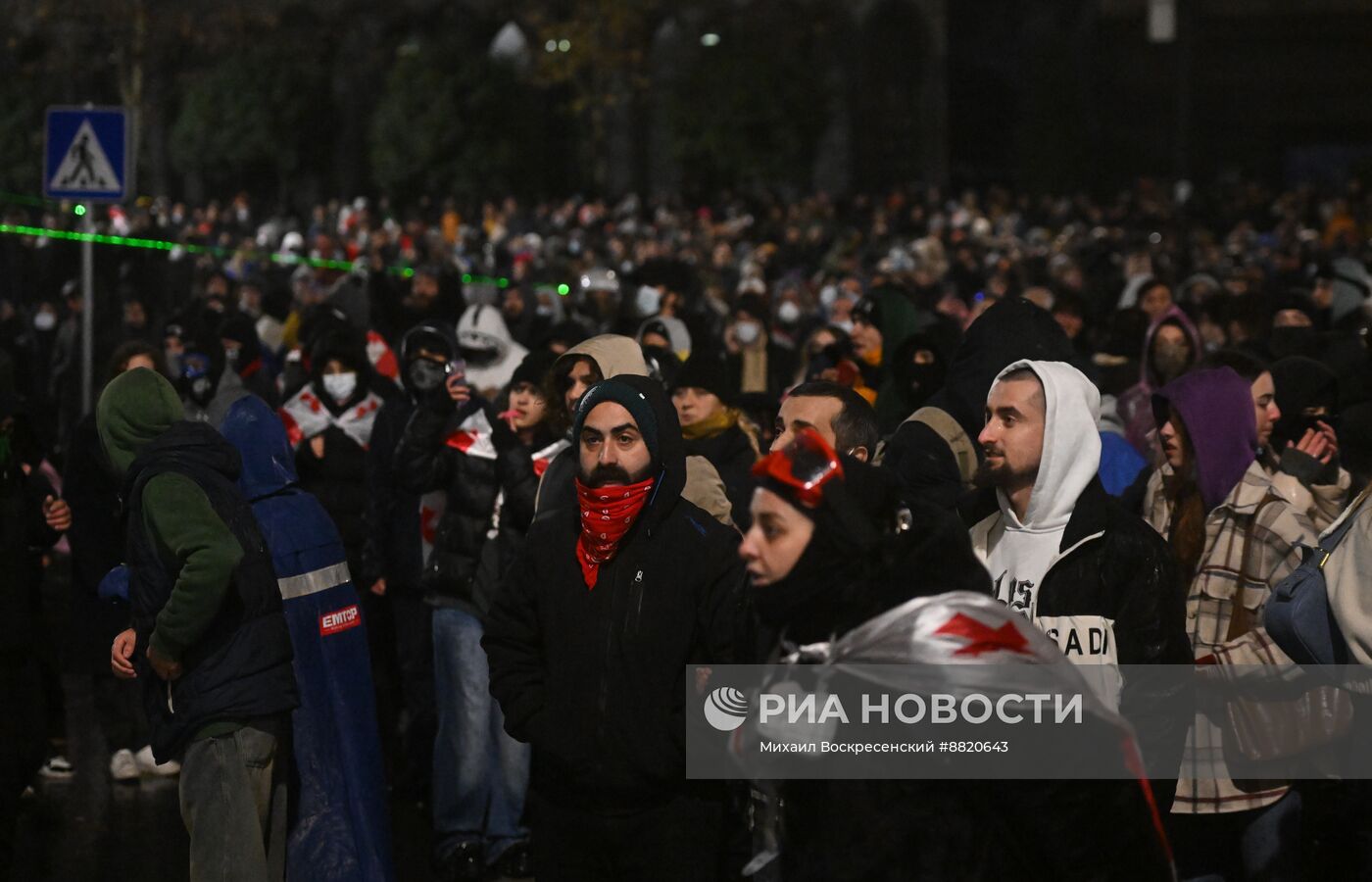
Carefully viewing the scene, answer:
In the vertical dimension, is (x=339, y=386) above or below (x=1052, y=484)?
above

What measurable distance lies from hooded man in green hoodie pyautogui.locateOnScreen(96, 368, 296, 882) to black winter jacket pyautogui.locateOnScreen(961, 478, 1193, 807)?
2180mm

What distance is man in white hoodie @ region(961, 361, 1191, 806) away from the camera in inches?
190

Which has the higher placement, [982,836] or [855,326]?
[855,326]

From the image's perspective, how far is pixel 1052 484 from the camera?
4844 millimetres

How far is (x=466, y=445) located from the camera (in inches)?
312

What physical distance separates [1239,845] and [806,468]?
2.74 m

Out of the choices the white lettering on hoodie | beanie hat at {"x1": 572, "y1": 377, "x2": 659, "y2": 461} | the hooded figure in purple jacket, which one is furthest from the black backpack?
the hooded figure in purple jacket

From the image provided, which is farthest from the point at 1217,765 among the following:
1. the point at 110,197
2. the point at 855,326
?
the point at 110,197

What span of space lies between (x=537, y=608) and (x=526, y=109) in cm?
4764

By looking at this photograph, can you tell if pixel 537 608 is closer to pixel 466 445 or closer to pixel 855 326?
pixel 466 445

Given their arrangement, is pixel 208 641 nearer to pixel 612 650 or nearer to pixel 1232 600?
pixel 612 650

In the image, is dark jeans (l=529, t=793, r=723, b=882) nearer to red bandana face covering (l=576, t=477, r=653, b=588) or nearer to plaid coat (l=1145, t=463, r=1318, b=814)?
red bandana face covering (l=576, t=477, r=653, b=588)

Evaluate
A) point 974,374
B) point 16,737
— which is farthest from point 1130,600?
point 16,737

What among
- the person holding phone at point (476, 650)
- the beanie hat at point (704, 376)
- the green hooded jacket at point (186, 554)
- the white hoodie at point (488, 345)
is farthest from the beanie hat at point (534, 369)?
the white hoodie at point (488, 345)
